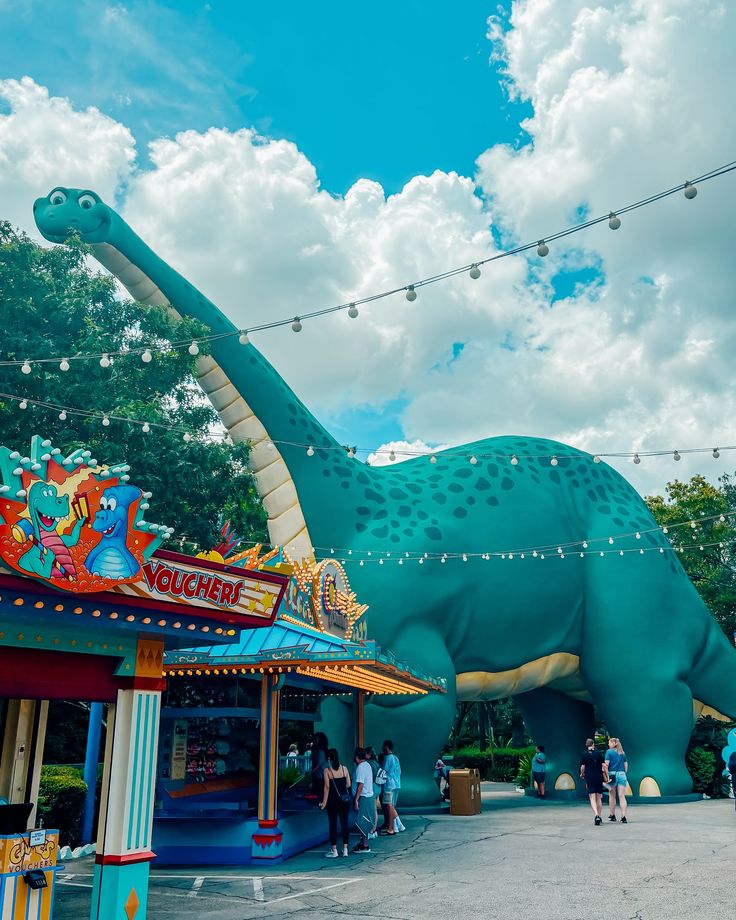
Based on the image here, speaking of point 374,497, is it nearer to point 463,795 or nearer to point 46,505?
point 463,795

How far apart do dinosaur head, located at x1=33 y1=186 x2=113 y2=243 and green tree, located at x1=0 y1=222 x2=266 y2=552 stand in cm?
215

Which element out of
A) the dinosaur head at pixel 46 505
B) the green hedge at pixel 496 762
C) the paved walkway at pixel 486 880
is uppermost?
the dinosaur head at pixel 46 505

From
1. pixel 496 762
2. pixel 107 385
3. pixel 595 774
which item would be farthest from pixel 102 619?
pixel 496 762

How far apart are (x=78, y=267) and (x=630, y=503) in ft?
35.5

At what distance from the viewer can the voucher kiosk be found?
501 cm

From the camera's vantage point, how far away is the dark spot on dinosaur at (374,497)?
45.1 feet

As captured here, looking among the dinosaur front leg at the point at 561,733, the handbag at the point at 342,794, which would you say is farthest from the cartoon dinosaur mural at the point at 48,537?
the dinosaur front leg at the point at 561,733

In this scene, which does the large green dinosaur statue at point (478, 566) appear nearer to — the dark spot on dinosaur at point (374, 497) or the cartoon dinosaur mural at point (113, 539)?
the dark spot on dinosaur at point (374, 497)

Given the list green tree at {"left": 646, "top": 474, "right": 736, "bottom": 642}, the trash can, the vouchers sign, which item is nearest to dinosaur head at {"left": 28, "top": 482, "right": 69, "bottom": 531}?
the vouchers sign

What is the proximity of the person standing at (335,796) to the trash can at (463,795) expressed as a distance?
157 inches

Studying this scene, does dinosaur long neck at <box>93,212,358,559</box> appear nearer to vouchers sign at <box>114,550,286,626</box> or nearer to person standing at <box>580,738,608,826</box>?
person standing at <box>580,738,608,826</box>

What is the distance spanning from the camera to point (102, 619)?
550cm

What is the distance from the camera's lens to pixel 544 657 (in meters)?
14.1

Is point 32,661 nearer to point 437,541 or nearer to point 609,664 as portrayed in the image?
point 437,541
